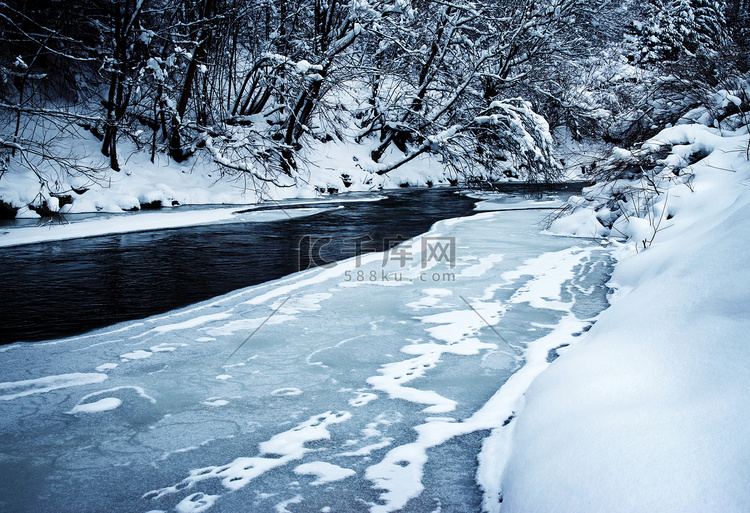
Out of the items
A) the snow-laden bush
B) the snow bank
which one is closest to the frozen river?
the snow bank

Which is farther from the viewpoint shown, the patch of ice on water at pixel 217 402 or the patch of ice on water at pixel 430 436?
the patch of ice on water at pixel 217 402

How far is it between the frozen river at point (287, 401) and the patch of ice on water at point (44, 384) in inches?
0.5

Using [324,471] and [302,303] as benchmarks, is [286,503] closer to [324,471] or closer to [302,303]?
[324,471]

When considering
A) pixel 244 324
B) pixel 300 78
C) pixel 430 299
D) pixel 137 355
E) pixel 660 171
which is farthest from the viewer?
pixel 300 78

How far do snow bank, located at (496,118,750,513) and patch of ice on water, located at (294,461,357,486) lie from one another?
561mm

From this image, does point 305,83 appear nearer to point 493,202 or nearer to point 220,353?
point 493,202

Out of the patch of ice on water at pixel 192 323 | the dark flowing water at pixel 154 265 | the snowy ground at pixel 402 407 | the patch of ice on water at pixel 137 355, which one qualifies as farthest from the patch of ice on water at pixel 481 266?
the patch of ice on water at pixel 137 355

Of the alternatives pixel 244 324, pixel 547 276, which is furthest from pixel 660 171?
pixel 244 324

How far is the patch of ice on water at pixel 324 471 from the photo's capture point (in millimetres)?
1917

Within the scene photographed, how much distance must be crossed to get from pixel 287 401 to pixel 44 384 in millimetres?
1301

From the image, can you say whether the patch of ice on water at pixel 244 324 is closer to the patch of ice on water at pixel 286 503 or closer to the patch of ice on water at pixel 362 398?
the patch of ice on water at pixel 362 398

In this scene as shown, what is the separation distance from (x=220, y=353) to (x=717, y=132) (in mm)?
6792

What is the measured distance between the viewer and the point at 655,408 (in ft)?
5.50

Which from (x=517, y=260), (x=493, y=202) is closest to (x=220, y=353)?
(x=517, y=260)
